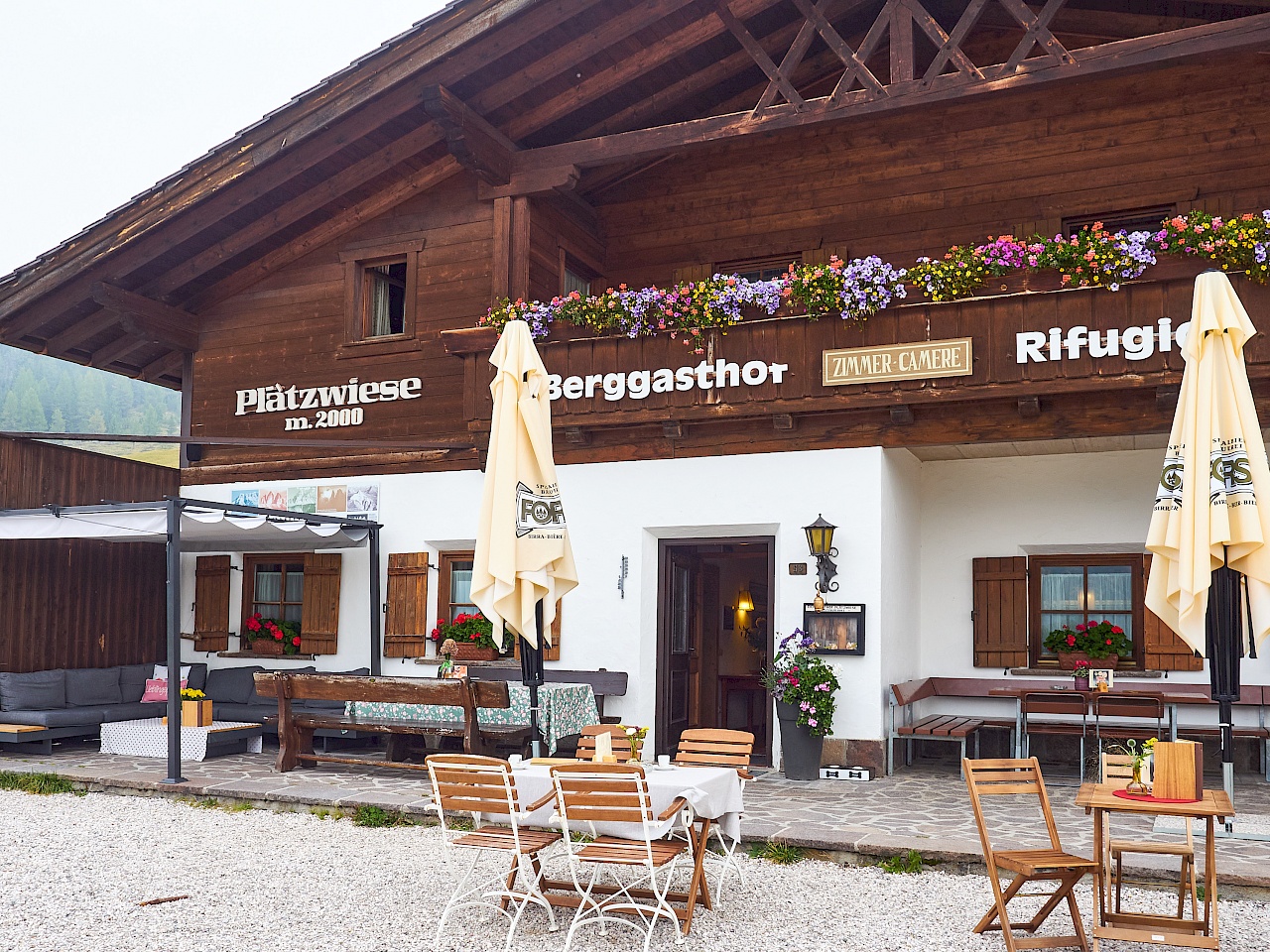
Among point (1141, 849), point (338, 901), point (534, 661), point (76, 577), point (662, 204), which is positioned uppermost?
point (662, 204)

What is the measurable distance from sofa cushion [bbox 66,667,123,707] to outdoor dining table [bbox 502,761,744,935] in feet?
24.4

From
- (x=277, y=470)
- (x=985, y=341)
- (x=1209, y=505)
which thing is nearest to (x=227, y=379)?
(x=277, y=470)

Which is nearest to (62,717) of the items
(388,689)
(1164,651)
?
(388,689)

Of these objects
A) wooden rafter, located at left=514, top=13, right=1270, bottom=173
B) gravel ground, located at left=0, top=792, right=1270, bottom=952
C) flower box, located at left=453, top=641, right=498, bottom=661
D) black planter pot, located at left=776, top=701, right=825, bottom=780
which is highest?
wooden rafter, located at left=514, top=13, right=1270, bottom=173

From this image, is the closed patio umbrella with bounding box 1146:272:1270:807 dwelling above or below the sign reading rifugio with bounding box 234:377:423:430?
below

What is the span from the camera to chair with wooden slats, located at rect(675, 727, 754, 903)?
20.7 feet

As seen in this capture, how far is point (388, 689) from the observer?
356 inches

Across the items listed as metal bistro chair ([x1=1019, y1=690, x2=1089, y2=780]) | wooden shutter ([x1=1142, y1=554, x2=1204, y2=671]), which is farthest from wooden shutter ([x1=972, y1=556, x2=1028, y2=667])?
wooden shutter ([x1=1142, y1=554, x2=1204, y2=671])

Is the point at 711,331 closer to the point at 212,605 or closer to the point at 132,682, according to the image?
the point at 212,605

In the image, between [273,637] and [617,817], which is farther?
[273,637]

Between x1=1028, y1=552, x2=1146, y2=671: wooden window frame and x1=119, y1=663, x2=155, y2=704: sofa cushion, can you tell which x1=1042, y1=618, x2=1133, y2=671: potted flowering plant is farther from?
x1=119, y1=663, x2=155, y2=704: sofa cushion

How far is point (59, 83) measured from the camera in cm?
9212

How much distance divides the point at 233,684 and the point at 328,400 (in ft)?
10.1

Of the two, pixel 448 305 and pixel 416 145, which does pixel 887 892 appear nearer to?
pixel 448 305
